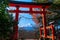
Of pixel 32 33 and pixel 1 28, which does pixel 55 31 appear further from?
pixel 32 33

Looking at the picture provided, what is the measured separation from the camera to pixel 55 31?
19.8 ft

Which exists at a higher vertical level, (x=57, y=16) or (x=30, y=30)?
(x=57, y=16)

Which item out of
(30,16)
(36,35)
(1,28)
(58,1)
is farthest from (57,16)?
(30,16)

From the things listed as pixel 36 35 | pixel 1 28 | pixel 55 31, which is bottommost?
pixel 36 35

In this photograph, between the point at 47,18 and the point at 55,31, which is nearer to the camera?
the point at 55,31

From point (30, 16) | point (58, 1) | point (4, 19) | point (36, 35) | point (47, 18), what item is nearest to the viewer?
point (4, 19)

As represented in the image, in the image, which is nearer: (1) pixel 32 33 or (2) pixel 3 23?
(2) pixel 3 23

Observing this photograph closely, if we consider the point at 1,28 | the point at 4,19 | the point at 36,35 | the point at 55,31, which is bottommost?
the point at 36,35

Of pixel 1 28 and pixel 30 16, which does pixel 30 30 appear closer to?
pixel 30 16

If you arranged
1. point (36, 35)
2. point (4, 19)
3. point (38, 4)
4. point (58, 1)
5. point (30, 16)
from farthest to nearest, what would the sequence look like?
point (30, 16) < point (36, 35) < point (38, 4) < point (58, 1) < point (4, 19)

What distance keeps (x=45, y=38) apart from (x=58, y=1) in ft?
8.24

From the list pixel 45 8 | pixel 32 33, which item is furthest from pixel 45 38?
pixel 32 33

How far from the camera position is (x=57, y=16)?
6160mm

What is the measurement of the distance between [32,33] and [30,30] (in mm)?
220
